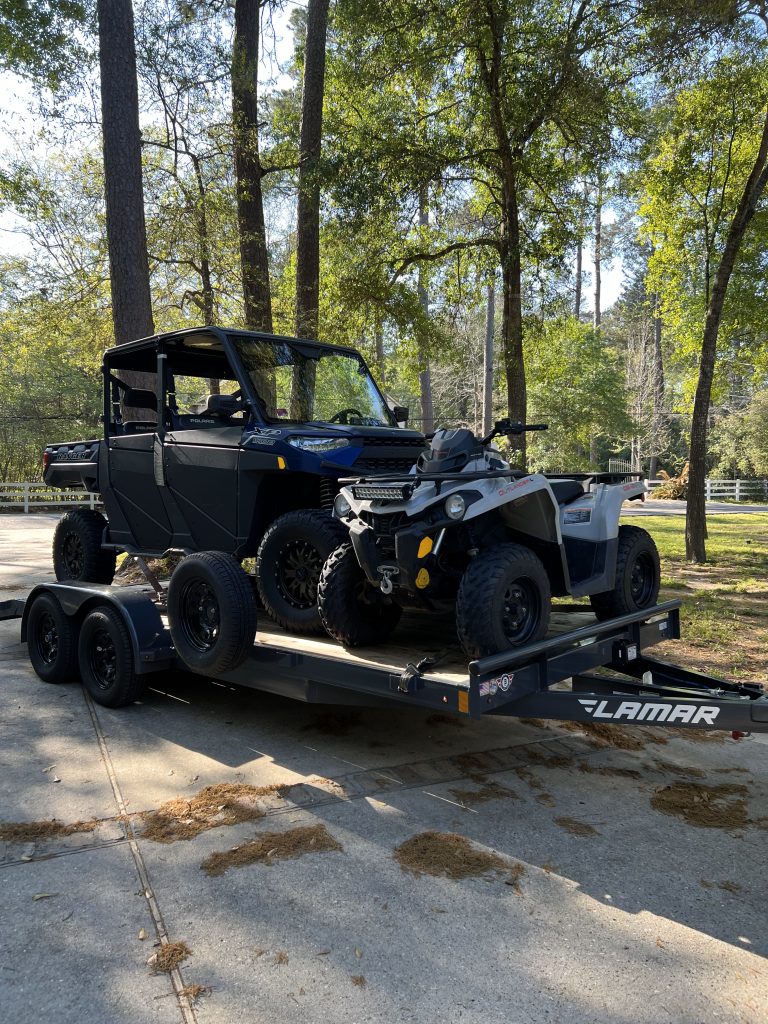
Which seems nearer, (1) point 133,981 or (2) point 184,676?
(1) point 133,981

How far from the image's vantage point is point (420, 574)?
12.3ft

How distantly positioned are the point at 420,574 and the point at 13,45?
40.1 ft

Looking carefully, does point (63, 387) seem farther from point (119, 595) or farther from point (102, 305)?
point (119, 595)

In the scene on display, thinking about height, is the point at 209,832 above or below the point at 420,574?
below

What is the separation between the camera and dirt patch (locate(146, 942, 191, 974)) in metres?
2.55

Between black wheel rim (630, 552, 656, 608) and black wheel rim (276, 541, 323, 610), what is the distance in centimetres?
224

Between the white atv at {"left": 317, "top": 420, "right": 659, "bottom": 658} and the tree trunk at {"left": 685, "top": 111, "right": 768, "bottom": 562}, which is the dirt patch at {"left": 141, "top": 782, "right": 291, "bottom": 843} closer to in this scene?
the white atv at {"left": 317, "top": 420, "right": 659, "bottom": 658}

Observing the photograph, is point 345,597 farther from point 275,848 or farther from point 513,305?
point 513,305

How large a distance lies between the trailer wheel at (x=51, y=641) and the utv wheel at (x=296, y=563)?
1901mm

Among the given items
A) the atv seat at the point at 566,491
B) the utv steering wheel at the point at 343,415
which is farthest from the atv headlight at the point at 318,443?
the atv seat at the point at 566,491

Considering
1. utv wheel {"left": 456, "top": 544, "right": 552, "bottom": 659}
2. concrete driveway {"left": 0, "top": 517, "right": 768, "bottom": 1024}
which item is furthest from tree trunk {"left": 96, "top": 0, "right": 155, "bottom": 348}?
utv wheel {"left": 456, "top": 544, "right": 552, "bottom": 659}

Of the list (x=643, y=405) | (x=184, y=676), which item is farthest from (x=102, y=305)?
(x=643, y=405)

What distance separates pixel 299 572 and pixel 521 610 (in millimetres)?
1501

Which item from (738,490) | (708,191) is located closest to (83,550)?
(708,191)
